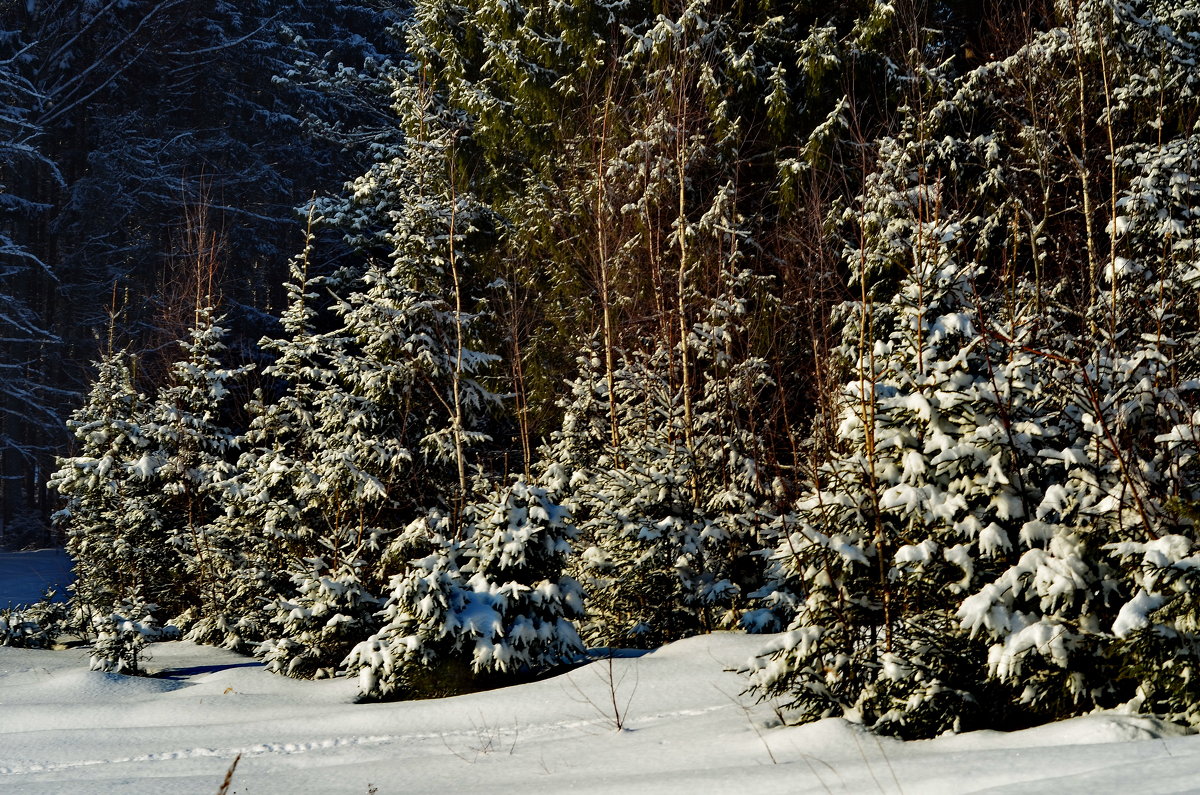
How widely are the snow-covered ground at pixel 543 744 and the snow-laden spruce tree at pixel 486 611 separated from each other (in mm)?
469

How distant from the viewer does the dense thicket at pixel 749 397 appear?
529 centimetres

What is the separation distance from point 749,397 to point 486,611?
159 inches

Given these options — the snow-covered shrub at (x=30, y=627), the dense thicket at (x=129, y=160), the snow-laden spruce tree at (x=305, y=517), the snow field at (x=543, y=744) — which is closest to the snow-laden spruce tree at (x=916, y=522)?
the snow field at (x=543, y=744)

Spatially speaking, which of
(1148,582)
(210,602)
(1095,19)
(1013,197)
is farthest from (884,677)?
(210,602)

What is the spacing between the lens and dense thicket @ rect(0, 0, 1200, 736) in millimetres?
5289

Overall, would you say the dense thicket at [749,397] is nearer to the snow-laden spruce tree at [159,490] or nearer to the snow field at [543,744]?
the snow-laden spruce tree at [159,490]

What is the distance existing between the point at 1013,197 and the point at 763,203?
5179 millimetres

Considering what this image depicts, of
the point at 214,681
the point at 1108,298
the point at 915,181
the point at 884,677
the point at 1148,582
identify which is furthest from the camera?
the point at 915,181

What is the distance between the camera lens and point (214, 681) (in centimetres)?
967

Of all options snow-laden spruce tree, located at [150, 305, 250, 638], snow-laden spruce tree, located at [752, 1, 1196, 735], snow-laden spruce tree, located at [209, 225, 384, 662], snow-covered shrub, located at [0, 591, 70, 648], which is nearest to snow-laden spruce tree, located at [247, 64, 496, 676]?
snow-laden spruce tree, located at [209, 225, 384, 662]

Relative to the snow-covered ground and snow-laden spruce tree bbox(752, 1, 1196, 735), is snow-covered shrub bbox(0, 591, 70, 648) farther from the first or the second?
snow-laden spruce tree bbox(752, 1, 1196, 735)

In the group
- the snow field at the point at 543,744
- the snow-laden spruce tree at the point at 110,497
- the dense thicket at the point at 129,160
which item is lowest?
the snow field at the point at 543,744

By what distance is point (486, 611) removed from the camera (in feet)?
26.9

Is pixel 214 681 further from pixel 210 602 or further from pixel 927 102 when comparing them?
pixel 927 102
